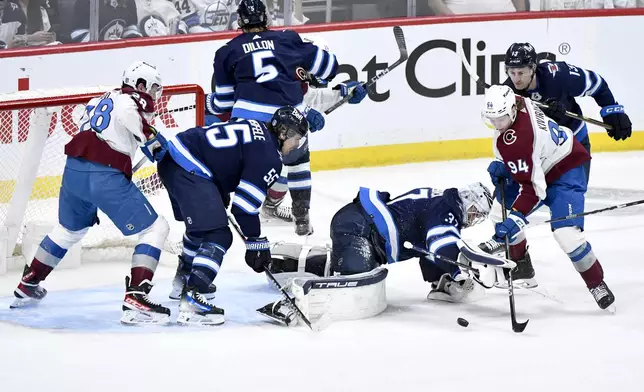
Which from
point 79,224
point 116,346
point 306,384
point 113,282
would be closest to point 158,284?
point 113,282

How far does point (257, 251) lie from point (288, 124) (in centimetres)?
51

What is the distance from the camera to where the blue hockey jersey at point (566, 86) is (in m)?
5.88

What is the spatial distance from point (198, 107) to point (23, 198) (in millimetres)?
952

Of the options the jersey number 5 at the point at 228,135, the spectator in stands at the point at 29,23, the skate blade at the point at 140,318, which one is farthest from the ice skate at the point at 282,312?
the spectator in stands at the point at 29,23

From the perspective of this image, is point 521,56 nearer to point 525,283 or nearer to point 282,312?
point 525,283

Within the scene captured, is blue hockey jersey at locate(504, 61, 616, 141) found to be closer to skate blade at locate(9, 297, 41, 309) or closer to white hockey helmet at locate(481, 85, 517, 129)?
white hockey helmet at locate(481, 85, 517, 129)

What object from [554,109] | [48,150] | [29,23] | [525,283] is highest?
[29,23]

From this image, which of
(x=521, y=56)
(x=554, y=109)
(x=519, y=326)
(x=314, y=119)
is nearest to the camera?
(x=519, y=326)

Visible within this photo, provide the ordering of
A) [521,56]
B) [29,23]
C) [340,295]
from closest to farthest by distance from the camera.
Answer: [340,295] → [521,56] → [29,23]

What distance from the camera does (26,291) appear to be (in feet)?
17.5

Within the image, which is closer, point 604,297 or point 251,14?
point 604,297

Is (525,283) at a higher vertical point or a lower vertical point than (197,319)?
lower

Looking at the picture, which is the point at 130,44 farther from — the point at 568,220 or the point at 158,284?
the point at 568,220

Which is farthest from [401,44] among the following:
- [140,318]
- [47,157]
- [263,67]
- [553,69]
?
[140,318]
